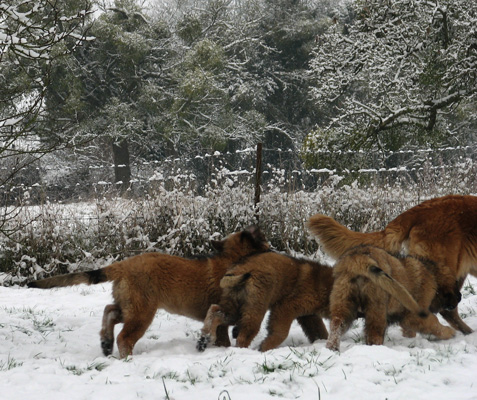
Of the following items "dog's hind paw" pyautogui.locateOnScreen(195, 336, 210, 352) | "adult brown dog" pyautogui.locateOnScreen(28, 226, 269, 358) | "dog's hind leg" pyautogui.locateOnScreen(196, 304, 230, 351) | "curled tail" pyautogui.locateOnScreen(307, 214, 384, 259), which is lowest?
"dog's hind paw" pyautogui.locateOnScreen(195, 336, 210, 352)

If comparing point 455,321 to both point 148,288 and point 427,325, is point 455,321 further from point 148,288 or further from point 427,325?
point 148,288

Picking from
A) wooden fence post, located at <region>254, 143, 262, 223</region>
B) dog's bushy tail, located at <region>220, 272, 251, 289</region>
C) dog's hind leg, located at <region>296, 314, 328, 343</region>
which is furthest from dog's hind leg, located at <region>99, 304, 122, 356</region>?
wooden fence post, located at <region>254, 143, 262, 223</region>

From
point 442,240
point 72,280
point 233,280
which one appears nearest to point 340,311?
point 233,280

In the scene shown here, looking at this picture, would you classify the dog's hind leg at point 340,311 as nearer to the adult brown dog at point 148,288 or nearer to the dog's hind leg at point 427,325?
the dog's hind leg at point 427,325

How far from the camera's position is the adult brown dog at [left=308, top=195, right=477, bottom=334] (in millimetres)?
5352

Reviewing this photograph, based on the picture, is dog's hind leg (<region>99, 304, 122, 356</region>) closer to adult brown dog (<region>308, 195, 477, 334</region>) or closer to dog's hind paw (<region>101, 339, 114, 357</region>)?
dog's hind paw (<region>101, 339, 114, 357</region>)

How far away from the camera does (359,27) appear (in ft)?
49.6

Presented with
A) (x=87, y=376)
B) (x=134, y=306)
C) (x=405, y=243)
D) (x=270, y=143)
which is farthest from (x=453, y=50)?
(x=270, y=143)

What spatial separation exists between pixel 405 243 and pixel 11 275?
22.0 ft

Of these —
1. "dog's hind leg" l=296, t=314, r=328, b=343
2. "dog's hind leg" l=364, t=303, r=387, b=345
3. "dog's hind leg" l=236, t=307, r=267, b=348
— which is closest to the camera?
"dog's hind leg" l=364, t=303, r=387, b=345

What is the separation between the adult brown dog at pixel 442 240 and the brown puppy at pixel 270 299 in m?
0.72

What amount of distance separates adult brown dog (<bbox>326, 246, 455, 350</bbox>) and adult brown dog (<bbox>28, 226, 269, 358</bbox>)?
3.98 ft

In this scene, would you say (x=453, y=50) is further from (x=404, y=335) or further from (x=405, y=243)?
(x=404, y=335)

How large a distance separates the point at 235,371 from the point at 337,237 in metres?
2.49
